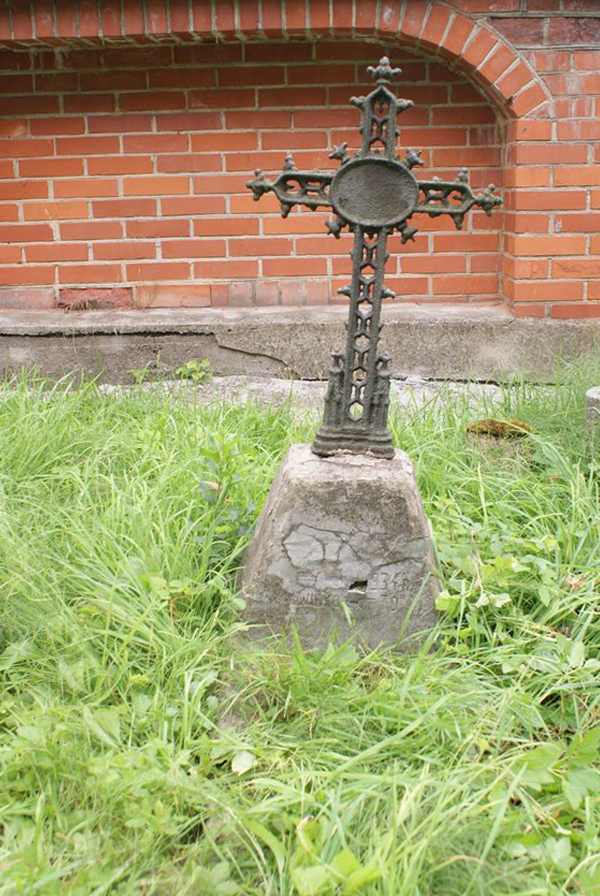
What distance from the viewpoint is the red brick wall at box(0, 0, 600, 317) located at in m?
4.01

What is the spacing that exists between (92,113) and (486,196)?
2.74 meters

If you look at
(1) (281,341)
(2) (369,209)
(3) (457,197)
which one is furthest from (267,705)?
(1) (281,341)

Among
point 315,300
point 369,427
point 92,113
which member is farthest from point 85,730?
point 92,113

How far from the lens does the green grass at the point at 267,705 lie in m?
1.62

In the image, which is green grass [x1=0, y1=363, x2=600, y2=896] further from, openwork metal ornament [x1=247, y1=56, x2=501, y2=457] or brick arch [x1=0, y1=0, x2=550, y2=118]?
brick arch [x1=0, y1=0, x2=550, y2=118]

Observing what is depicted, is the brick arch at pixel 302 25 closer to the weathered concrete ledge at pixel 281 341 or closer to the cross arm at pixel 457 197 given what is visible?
the weathered concrete ledge at pixel 281 341

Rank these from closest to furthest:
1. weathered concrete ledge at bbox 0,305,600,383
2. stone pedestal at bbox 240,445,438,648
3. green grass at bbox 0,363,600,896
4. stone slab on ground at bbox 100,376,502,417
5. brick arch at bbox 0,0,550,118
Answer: green grass at bbox 0,363,600,896, stone pedestal at bbox 240,445,438,648, stone slab on ground at bbox 100,376,502,417, brick arch at bbox 0,0,550,118, weathered concrete ledge at bbox 0,305,600,383

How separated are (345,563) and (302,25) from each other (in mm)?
2773

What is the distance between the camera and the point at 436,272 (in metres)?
4.53

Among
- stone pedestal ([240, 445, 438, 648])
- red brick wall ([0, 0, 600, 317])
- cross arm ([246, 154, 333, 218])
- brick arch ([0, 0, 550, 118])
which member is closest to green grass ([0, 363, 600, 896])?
stone pedestal ([240, 445, 438, 648])

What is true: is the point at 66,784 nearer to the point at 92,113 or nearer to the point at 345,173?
the point at 345,173

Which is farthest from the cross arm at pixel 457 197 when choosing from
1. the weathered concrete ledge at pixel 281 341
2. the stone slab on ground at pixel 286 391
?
the weathered concrete ledge at pixel 281 341

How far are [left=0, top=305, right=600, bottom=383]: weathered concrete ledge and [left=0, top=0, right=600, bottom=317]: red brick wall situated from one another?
0.44ft

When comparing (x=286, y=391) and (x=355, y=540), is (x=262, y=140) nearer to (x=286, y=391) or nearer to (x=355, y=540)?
(x=286, y=391)
